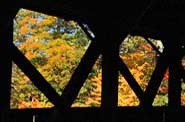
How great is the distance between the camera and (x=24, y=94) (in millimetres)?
21594

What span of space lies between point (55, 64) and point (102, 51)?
605 inches

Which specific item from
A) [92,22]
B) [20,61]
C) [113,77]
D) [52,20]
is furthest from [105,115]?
[52,20]

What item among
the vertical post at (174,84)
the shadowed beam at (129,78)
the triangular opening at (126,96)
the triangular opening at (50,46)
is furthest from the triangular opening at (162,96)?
the shadowed beam at (129,78)

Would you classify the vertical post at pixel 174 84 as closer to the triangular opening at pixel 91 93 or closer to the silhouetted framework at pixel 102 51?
the silhouetted framework at pixel 102 51

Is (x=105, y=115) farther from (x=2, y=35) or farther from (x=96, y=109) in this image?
(x=2, y=35)

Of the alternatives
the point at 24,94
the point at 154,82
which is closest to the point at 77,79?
the point at 154,82

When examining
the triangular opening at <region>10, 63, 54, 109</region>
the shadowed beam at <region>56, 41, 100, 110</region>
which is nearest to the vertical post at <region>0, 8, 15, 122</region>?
the shadowed beam at <region>56, 41, 100, 110</region>

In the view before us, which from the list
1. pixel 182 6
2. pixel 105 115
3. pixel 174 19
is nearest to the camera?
pixel 105 115

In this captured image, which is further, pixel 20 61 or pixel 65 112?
pixel 65 112

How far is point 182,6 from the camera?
7047 millimetres

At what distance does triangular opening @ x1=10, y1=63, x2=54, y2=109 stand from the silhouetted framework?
1394 centimetres

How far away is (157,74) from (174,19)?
1.12 metres

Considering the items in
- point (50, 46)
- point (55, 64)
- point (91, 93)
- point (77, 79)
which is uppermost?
point (50, 46)

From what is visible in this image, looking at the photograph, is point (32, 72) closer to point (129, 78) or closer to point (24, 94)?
point (129, 78)
